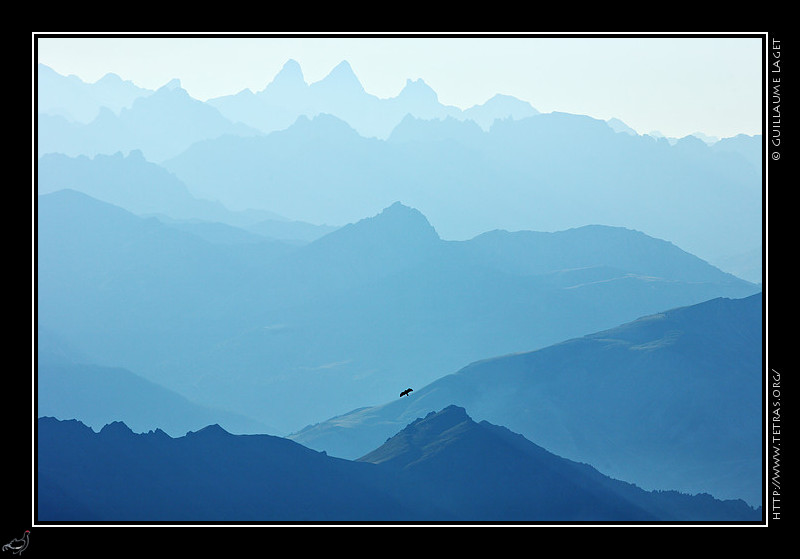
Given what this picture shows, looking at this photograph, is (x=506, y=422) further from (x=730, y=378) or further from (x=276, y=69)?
(x=276, y=69)

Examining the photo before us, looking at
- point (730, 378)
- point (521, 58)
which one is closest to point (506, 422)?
point (730, 378)

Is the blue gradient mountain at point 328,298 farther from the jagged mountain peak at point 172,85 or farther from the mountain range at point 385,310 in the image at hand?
the jagged mountain peak at point 172,85

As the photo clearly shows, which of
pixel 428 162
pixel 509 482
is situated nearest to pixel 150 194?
pixel 428 162

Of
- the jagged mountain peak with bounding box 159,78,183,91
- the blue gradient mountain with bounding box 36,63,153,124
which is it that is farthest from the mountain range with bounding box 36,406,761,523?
the jagged mountain peak with bounding box 159,78,183,91

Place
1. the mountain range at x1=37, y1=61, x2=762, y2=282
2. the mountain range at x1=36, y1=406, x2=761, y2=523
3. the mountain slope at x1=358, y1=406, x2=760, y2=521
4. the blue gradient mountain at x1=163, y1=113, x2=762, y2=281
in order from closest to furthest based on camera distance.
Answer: the mountain range at x1=36, y1=406, x2=761, y2=523, the mountain slope at x1=358, y1=406, x2=760, y2=521, the mountain range at x1=37, y1=61, x2=762, y2=282, the blue gradient mountain at x1=163, y1=113, x2=762, y2=281

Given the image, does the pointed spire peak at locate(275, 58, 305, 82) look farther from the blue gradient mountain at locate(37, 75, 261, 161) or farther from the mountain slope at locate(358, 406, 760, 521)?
the mountain slope at locate(358, 406, 760, 521)
